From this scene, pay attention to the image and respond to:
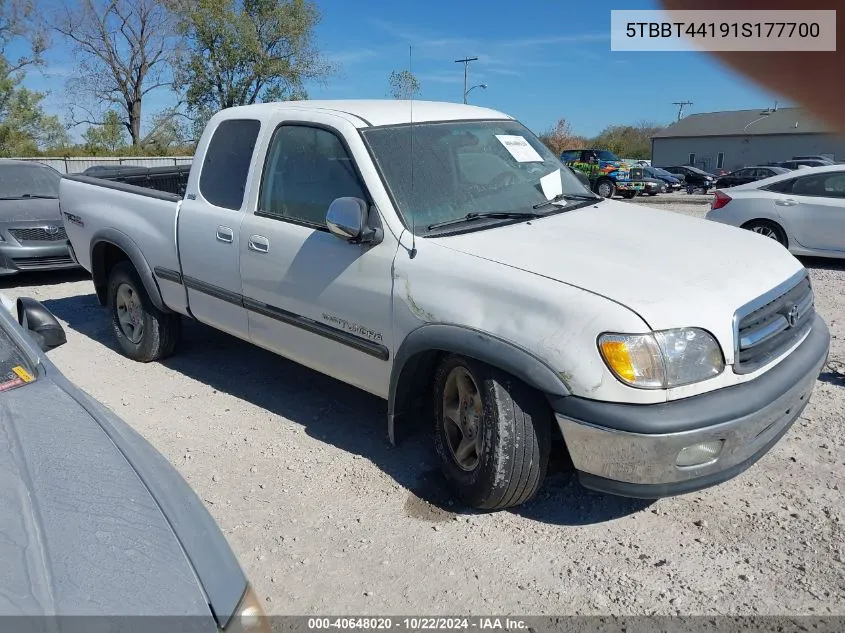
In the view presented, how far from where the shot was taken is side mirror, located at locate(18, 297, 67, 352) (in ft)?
9.94

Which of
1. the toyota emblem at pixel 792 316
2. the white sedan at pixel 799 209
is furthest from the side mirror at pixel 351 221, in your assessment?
the white sedan at pixel 799 209

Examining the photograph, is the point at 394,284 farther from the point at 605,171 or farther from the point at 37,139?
the point at 37,139

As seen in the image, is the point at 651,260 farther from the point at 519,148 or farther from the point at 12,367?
the point at 12,367

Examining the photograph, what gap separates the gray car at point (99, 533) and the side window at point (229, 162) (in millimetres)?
2162

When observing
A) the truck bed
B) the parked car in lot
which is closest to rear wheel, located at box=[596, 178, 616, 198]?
the parked car in lot

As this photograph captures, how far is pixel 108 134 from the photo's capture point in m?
36.1

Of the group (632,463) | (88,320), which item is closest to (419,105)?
(632,463)

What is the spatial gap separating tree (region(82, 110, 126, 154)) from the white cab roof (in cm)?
3360

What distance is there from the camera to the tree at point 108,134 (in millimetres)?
35219

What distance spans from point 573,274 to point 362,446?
1.75 m

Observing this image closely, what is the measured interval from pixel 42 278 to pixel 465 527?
7.85 metres

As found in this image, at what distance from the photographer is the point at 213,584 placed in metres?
1.75

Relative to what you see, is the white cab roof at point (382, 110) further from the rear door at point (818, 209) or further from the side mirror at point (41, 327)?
the rear door at point (818, 209)

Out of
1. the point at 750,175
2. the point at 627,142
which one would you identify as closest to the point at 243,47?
the point at 750,175
